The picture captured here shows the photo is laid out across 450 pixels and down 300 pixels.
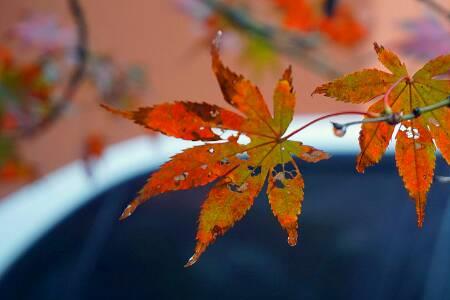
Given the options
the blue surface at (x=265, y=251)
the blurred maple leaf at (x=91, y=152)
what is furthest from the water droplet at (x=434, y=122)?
the blurred maple leaf at (x=91, y=152)

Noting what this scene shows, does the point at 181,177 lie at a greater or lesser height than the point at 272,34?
lesser

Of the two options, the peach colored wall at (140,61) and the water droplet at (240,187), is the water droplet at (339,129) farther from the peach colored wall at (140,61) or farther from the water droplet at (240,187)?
the peach colored wall at (140,61)

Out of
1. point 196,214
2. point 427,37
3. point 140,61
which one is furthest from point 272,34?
point 140,61

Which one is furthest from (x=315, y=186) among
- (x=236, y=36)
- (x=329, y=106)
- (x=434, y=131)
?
(x=329, y=106)

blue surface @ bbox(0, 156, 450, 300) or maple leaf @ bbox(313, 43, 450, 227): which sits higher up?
maple leaf @ bbox(313, 43, 450, 227)

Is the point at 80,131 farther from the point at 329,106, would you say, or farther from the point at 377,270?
the point at 377,270

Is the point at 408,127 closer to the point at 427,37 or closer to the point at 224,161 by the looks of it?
the point at 224,161

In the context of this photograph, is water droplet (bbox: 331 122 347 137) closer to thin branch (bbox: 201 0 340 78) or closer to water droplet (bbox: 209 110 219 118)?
water droplet (bbox: 209 110 219 118)

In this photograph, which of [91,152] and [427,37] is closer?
[427,37]

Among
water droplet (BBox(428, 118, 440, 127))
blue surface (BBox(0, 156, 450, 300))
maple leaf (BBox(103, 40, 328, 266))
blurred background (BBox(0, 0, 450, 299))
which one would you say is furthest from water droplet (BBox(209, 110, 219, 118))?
blue surface (BBox(0, 156, 450, 300))
